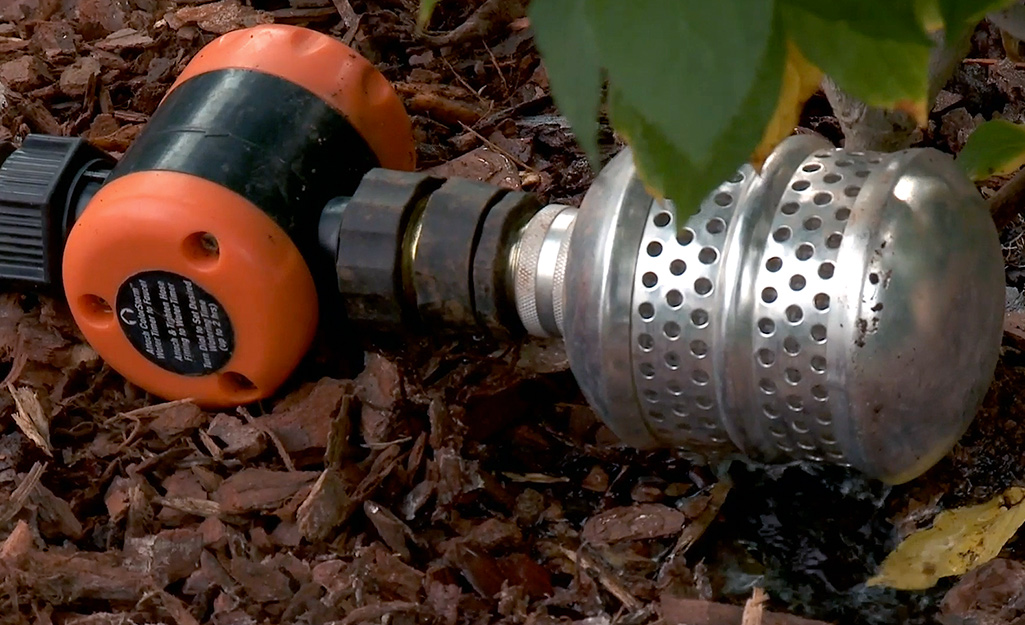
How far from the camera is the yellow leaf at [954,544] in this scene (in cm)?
95

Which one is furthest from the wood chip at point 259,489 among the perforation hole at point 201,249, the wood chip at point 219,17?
the wood chip at point 219,17

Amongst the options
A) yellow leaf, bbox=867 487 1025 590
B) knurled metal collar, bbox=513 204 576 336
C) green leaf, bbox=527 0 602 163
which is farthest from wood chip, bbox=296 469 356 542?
green leaf, bbox=527 0 602 163

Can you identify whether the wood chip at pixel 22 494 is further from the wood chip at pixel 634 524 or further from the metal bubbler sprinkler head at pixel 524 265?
the wood chip at pixel 634 524

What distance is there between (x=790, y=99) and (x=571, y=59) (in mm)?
246

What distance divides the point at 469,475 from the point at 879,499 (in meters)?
0.38

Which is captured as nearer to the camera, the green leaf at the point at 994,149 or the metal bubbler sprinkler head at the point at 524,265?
the metal bubbler sprinkler head at the point at 524,265

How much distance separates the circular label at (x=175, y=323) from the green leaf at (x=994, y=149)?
0.67 meters

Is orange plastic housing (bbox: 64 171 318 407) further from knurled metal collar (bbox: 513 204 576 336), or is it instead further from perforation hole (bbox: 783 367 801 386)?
perforation hole (bbox: 783 367 801 386)

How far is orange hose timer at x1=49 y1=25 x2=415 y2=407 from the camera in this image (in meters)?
1.01

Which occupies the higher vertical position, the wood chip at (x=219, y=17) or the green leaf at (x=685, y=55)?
the green leaf at (x=685, y=55)

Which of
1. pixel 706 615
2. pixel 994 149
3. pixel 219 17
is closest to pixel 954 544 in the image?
pixel 706 615

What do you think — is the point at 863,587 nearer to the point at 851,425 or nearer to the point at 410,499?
the point at 851,425

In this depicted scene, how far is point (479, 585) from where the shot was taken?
97 centimetres

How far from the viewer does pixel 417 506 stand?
105cm
